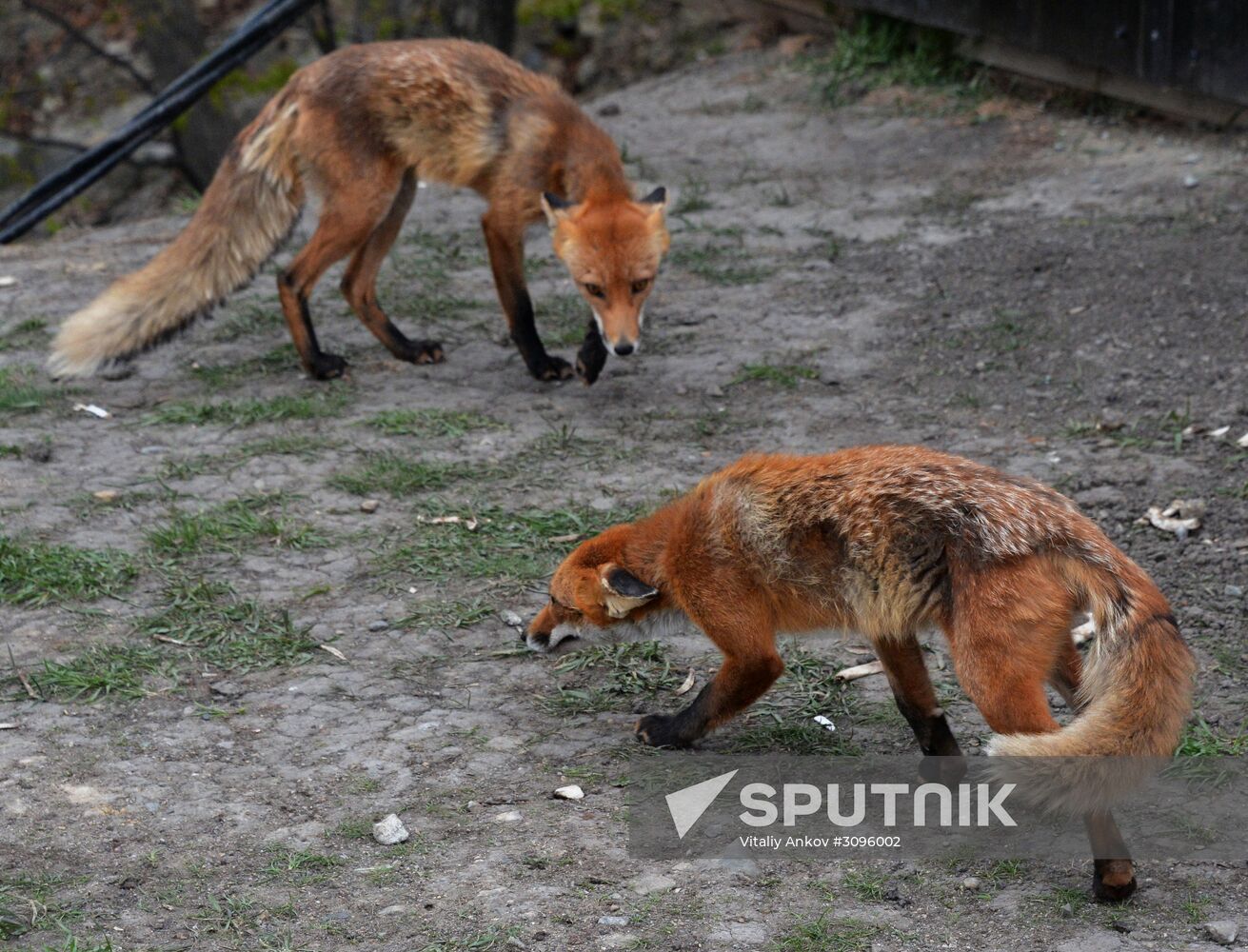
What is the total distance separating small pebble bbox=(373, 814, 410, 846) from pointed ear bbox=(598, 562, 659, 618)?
32.2 inches

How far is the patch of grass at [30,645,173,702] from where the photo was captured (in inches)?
164

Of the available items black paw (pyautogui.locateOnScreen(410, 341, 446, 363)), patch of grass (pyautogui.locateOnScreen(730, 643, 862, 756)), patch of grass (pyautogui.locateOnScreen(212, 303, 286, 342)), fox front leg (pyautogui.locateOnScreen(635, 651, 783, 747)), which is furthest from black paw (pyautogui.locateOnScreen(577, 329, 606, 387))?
fox front leg (pyautogui.locateOnScreen(635, 651, 783, 747))

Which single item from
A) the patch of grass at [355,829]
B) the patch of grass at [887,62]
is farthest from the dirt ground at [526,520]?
the patch of grass at [887,62]

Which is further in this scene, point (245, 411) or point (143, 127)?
point (143, 127)

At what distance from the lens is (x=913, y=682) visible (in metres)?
3.72

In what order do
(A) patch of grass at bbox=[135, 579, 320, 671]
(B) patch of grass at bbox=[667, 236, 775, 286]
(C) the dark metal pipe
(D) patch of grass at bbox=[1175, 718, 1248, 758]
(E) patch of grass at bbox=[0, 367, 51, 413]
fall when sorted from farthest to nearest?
(C) the dark metal pipe, (B) patch of grass at bbox=[667, 236, 775, 286], (E) patch of grass at bbox=[0, 367, 51, 413], (A) patch of grass at bbox=[135, 579, 320, 671], (D) patch of grass at bbox=[1175, 718, 1248, 758]

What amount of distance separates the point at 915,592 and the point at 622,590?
799 mm

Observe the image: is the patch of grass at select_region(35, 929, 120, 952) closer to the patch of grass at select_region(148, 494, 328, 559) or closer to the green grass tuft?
the patch of grass at select_region(148, 494, 328, 559)

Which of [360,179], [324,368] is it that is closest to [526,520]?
[324,368]

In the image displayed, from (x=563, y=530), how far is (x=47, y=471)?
2199 millimetres

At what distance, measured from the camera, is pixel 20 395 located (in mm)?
Result: 6383

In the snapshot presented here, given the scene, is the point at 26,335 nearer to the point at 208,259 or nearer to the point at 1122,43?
the point at 208,259

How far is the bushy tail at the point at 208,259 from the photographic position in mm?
6398

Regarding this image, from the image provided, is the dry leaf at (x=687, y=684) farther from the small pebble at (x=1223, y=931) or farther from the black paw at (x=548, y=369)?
the black paw at (x=548, y=369)
